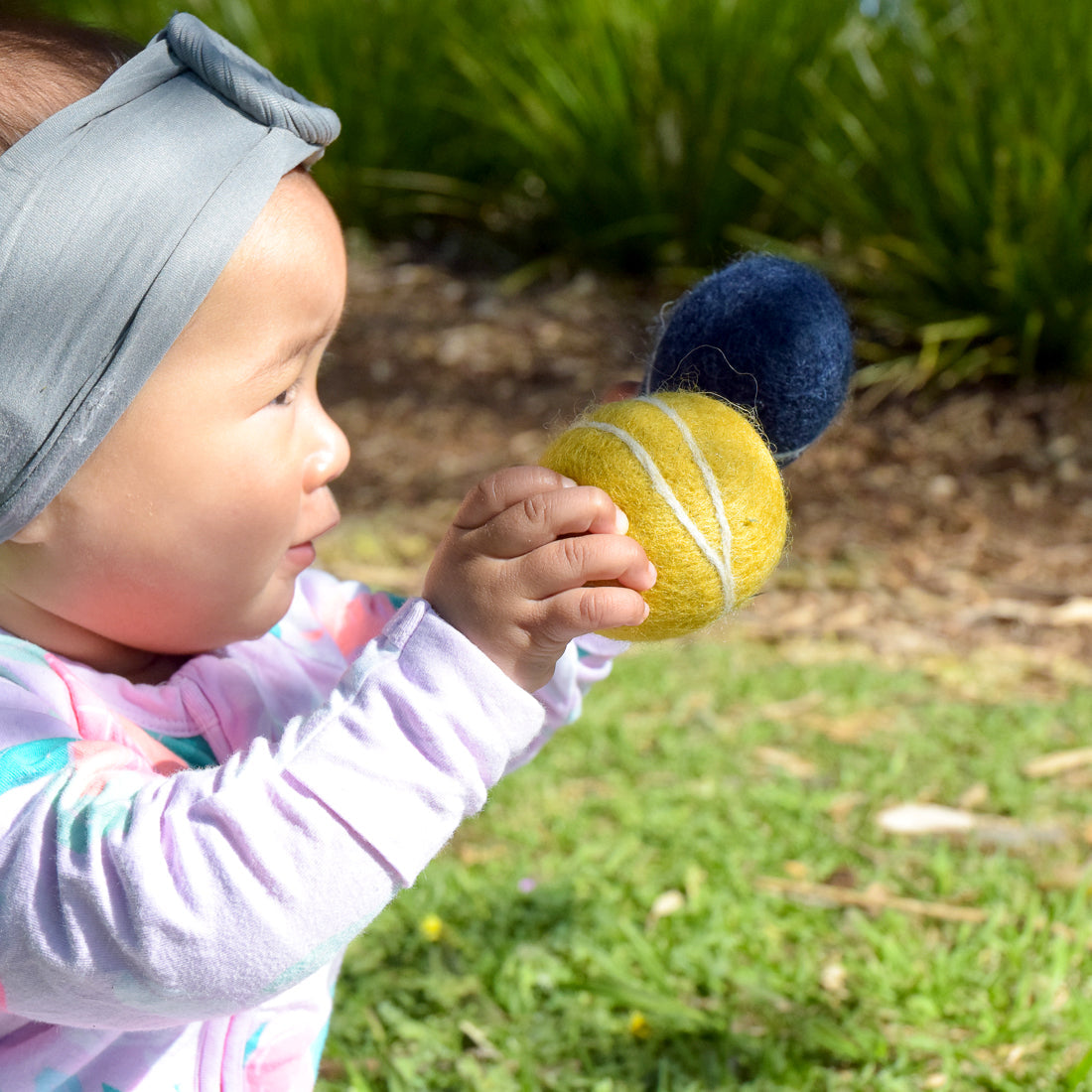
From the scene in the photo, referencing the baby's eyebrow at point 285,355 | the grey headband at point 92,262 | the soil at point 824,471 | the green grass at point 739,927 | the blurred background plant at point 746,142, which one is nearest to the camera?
the grey headband at point 92,262

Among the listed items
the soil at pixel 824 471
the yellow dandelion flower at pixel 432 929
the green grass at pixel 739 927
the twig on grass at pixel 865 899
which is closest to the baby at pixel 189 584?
the green grass at pixel 739 927

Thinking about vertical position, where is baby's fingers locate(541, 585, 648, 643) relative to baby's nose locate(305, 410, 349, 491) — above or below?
below

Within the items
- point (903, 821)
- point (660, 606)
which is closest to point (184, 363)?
point (660, 606)

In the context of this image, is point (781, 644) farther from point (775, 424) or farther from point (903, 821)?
point (775, 424)

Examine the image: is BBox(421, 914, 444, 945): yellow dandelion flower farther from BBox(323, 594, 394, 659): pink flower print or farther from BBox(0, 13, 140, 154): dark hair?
BBox(0, 13, 140, 154): dark hair

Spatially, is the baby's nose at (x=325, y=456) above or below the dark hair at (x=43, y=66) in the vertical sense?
below

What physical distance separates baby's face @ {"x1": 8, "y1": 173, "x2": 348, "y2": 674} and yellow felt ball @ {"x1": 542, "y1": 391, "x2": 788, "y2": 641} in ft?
0.97

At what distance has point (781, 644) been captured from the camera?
152 inches

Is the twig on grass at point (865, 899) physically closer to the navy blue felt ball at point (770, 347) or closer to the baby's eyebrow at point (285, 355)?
the navy blue felt ball at point (770, 347)

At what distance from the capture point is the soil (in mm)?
3918

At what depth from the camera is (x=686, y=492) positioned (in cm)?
132

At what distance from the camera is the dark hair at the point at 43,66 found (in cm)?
125

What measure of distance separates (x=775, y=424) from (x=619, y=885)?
3.94ft

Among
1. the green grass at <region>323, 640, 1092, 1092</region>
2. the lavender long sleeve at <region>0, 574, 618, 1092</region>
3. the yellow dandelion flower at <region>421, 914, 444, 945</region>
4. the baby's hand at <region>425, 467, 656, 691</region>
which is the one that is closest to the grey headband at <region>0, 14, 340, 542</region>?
the lavender long sleeve at <region>0, 574, 618, 1092</region>
